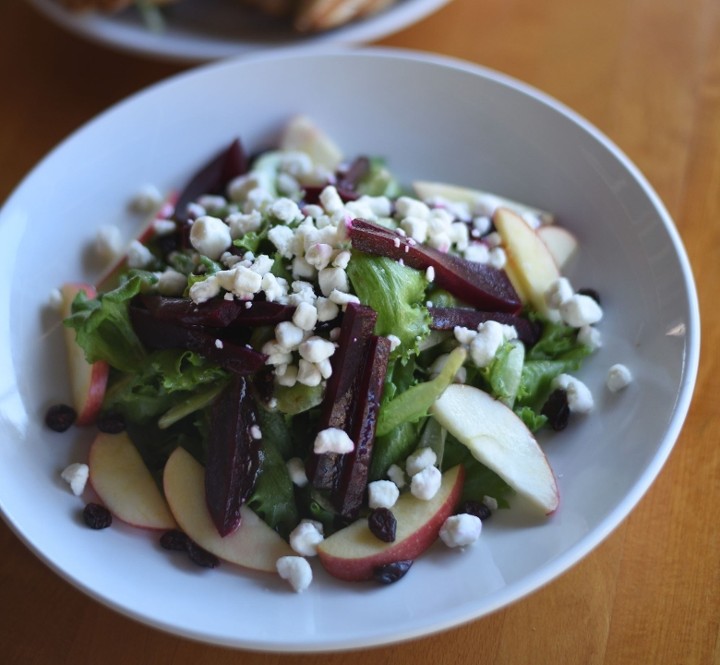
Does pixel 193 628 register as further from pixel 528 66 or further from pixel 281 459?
pixel 528 66

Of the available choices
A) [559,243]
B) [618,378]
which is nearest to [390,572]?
[618,378]

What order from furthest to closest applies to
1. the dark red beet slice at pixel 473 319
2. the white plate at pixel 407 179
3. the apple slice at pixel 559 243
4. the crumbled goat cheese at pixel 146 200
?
the crumbled goat cheese at pixel 146 200
the apple slice at pixel 559 243
the dark red beet slice at pixel 473 319
the white plate at pixel 407 179

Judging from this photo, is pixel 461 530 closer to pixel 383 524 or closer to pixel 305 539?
pixel 383 524

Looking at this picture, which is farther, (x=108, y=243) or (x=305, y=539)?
(x=108, y=243)

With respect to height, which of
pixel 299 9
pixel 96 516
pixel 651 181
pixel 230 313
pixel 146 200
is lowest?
pixel 96 516

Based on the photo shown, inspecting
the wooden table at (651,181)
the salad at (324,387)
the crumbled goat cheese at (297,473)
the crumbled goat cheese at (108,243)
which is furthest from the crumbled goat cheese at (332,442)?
the crumbled goat cheese at (108,243)

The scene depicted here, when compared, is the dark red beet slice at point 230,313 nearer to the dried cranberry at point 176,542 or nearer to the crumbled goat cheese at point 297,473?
the crumbled goat cheese at point 297,473

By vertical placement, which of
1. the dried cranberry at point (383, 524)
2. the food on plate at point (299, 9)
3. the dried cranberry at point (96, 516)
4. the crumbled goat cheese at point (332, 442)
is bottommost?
the dried cranberry at point (96, 516)
